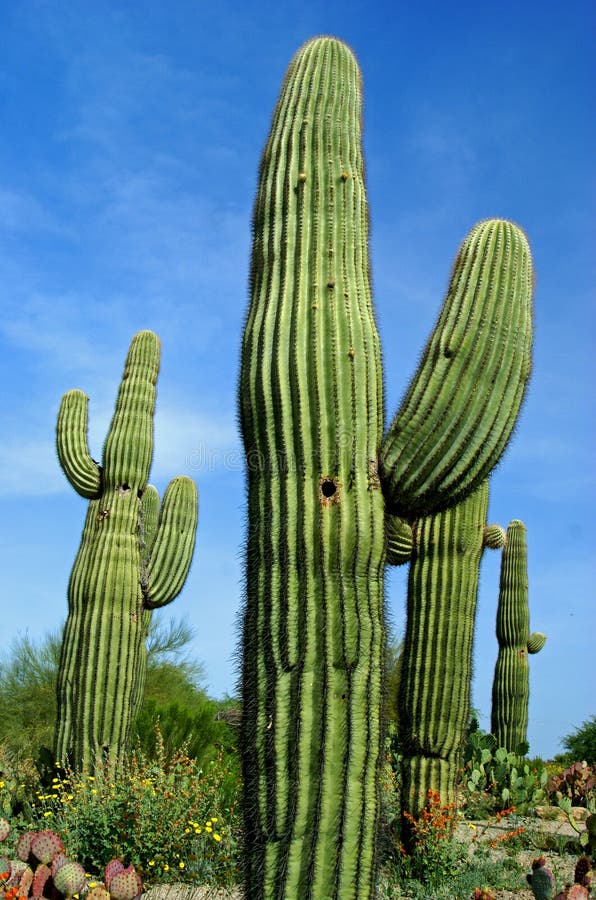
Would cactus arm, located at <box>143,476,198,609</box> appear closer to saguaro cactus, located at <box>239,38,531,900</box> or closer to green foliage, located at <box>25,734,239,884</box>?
green foliage, located at <box>25,734,239,884</box>

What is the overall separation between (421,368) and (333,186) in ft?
3.50

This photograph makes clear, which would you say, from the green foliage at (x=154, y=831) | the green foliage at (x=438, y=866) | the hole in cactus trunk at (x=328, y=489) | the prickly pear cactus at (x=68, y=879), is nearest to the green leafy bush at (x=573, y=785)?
the green foliage at (x=438, y=866)

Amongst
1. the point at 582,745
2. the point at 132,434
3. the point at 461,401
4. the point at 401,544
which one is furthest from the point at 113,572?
the point at 582,745

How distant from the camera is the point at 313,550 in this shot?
3572 millimetres

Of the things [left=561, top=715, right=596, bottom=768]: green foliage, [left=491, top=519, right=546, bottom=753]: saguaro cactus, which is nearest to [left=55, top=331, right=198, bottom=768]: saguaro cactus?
[left=491, top=519, right=546, bottom=753]: saguaro cactus

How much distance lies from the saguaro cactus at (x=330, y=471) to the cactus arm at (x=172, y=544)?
507 centimetres

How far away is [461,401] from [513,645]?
10.3 meters

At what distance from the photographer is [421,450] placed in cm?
369

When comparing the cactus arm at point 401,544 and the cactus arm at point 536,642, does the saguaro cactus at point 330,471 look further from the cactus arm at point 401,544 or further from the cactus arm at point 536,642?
the cactus arm at point 536,642

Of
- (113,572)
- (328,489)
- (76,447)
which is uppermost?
(76,447)

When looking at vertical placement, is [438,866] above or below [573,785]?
below

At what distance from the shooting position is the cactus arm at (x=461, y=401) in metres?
3.70

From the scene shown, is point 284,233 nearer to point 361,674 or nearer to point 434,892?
point 361,674

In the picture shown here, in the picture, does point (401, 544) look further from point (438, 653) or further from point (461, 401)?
point (461, 401)
